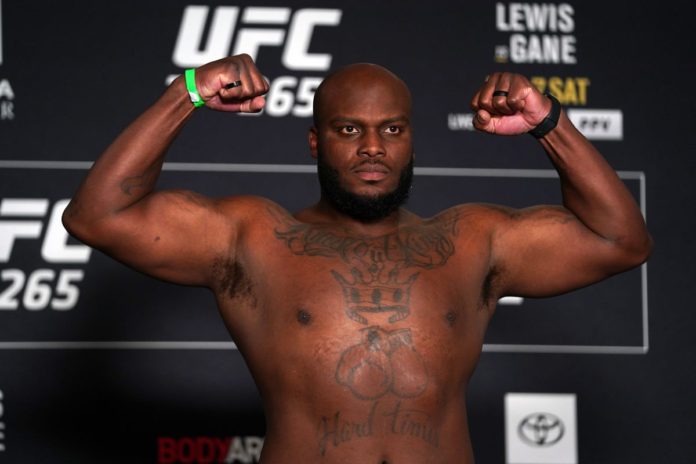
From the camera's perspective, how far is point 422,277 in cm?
191

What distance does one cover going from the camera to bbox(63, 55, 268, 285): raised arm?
1.80 meters

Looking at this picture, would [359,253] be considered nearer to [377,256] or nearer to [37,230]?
[377,256]

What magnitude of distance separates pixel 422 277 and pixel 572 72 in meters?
1.17

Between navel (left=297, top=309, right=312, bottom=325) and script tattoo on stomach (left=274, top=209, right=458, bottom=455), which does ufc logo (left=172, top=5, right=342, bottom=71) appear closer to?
script tattoo on stomach (left=274, top=209, right=458, bottom=455)

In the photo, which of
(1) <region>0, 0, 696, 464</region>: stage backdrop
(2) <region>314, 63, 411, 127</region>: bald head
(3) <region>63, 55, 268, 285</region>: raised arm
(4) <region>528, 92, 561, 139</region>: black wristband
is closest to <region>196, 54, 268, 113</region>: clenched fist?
(3) <region>63, 55, 268, 285</region>: raised arm

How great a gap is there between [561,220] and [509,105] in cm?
26

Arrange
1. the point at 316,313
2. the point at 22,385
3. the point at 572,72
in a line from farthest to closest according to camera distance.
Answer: the point at 572,72 → the point at 22,385 → the point at 316,313

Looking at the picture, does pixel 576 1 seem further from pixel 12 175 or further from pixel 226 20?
pixel 12 175

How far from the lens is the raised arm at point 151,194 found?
1.80 metres

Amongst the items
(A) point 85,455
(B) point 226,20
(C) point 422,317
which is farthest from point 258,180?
(C) point 422,317

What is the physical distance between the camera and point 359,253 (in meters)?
1.94

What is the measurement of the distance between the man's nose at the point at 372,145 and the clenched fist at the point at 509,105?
18 centimetres

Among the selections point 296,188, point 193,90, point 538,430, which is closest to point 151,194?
point 193,90

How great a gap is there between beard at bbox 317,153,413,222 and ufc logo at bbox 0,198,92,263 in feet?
3.27
